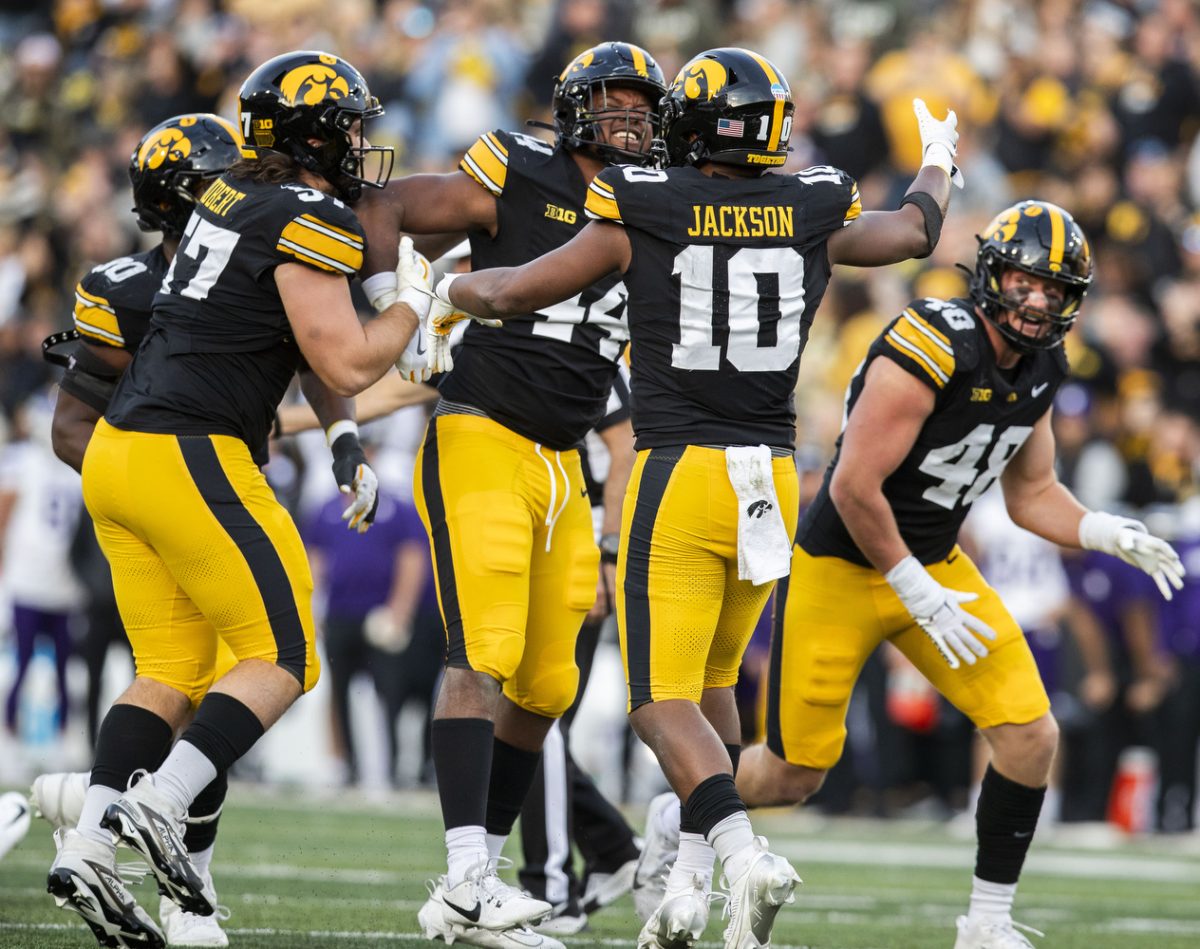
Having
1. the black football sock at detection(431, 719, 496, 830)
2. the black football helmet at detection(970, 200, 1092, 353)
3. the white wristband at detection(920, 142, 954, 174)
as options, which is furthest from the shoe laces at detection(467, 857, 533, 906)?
the white wristband at detection(920, 142, 954, 174)

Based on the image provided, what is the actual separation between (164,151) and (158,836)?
1981mm

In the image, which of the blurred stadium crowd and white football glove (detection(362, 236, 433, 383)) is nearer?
white football glove (detection(362, 236, 433, 383))

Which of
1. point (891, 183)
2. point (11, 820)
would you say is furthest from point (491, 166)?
point (891, 183)

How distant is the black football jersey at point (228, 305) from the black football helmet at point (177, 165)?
0.45 meters

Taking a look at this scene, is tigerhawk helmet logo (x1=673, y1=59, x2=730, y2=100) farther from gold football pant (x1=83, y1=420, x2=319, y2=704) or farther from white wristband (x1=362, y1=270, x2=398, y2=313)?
gold football pant (x1=83, y1=420, x2=319, y2=704)

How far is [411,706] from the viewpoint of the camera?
11.9 m

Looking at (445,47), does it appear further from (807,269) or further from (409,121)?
(807,269)

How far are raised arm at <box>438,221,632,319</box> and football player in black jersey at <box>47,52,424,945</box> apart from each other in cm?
23

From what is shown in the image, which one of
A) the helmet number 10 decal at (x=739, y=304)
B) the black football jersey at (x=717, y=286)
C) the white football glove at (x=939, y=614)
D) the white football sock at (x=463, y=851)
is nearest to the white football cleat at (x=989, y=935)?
the white football glove at (x=939, y=614)

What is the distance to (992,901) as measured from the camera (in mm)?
5293

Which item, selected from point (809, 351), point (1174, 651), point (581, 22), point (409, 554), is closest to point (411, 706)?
point (409, 554)

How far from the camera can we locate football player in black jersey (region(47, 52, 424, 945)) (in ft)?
15.4

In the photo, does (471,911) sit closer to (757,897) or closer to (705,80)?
(757,897)

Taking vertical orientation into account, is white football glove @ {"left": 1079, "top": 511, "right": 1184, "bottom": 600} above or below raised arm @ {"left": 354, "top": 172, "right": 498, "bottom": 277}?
below
